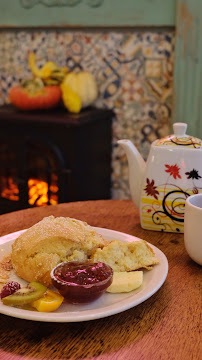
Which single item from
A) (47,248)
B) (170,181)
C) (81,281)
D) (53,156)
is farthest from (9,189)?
(81,281)

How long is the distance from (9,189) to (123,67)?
3.41 ft

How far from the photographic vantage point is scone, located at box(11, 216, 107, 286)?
37.2 inches

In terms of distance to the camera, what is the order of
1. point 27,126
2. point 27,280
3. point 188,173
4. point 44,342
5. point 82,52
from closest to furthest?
point 44,342 → point 27,280 → point 188,173 → point 27,126 → point 82,52

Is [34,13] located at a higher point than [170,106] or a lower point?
higher

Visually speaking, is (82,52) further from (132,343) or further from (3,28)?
(132,343)

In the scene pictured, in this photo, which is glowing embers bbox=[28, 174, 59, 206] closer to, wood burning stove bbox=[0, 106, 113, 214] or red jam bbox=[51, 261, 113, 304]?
wood burning stove bbox=[0, 106, 113, 214]

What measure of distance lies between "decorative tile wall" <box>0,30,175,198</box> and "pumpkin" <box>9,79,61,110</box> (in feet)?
1.13

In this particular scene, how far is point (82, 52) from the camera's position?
114 inches

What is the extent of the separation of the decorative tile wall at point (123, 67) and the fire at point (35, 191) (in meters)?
0.49

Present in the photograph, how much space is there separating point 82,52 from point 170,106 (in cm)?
67

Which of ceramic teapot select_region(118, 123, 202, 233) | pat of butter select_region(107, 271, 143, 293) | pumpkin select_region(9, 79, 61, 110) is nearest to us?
pat of butter select_region(107, 271, 143, 293)

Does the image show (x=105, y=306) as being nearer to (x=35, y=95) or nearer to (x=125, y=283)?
(x=125, y=283)

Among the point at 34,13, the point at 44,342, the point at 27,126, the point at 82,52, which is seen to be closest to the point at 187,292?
the point at 44,342

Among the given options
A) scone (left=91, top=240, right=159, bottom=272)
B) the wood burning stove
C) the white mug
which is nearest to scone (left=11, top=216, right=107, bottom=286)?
scone (left=91, top=240, right=159, bottom=272)
